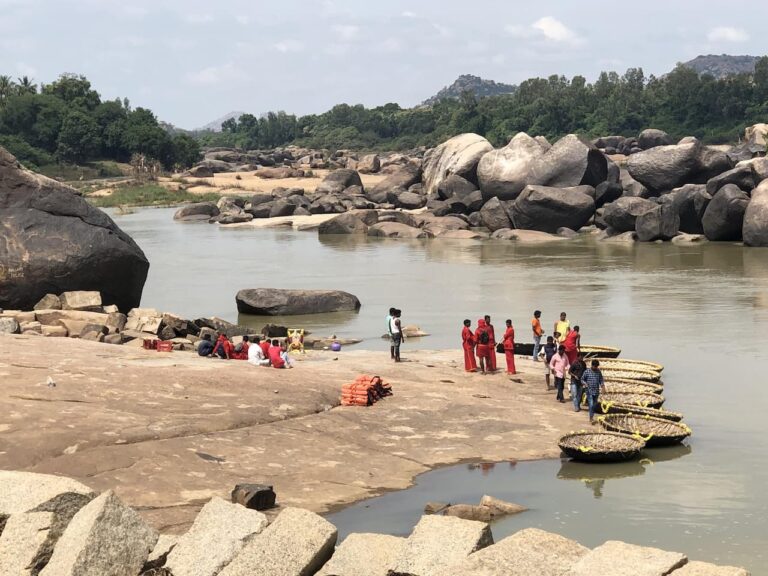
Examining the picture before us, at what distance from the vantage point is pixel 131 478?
12.8 metres

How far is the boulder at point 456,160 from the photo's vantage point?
60.0 metres

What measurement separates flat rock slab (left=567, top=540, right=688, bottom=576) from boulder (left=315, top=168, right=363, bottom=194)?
206 feet

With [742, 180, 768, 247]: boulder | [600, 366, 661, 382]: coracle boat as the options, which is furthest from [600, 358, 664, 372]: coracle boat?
[742, 180, 768, 247]: boulder

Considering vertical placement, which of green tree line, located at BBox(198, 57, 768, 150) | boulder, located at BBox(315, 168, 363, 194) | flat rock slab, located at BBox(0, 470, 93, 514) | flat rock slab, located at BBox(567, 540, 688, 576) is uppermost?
green tree line, located at BBox(198, 57, 768, 150)

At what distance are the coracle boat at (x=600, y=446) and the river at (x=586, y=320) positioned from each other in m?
0.19

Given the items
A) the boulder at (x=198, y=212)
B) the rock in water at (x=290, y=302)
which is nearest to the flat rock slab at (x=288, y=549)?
the rock in water at (x=290, y=302)

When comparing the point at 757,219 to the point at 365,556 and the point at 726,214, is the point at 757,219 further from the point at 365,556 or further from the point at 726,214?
the point at 365,556

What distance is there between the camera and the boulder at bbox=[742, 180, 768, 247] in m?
42.4

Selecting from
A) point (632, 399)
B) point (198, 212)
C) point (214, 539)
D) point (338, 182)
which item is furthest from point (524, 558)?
point (338, 182)

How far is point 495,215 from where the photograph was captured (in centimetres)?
5259

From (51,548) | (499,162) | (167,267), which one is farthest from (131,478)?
(499,162)

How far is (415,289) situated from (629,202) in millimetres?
17803

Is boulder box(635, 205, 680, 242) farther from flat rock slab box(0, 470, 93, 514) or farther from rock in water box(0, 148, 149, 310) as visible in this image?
flat rock slab box(0, 470, 93, 514)

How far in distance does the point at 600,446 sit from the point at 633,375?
202 inches
